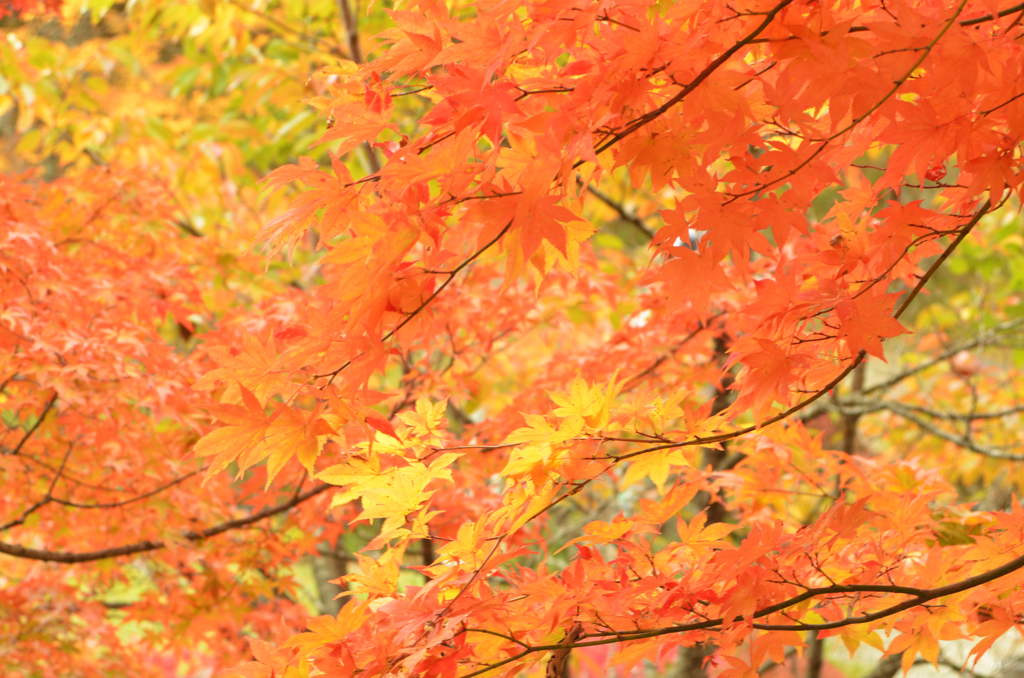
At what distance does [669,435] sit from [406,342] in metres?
0.50

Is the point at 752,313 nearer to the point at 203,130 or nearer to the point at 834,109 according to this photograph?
the point at 834,109

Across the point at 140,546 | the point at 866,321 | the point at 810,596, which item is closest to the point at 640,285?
the point at 866,321

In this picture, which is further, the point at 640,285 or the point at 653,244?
the point at 640,285

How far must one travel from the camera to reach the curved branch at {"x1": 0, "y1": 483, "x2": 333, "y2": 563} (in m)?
2.26

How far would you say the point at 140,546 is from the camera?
2.52 m

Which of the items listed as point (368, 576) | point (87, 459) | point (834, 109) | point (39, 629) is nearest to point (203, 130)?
point (87, 459)

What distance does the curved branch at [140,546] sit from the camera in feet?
7.41

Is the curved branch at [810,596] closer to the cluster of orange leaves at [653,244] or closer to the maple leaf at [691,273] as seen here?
the cluster of orange leaves at [653,244]

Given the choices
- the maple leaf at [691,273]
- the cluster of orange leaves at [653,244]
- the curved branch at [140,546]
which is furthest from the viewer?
the curved branch at [140,546]

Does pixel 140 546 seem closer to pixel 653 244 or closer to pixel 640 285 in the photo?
pixel 640 285

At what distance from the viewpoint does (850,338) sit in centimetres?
109

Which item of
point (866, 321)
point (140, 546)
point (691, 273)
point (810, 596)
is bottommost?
point (140, 546)

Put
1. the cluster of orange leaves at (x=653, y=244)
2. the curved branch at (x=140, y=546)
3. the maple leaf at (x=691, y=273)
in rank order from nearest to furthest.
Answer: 1. the cluster of orange leaves at (x=653, y=244)
2. the maple leaf at (x=691, y=273)
3. the curved branch at (x=140, y=546)

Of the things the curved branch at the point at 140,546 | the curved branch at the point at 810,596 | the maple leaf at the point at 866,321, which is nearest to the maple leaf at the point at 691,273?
the maple leaf at the point at 866,321
